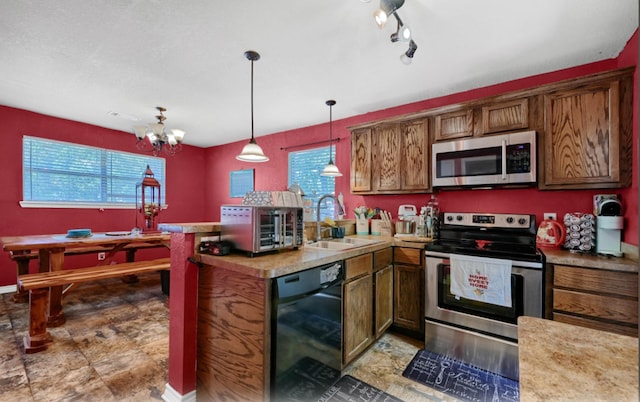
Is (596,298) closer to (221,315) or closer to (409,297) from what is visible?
(409,297)

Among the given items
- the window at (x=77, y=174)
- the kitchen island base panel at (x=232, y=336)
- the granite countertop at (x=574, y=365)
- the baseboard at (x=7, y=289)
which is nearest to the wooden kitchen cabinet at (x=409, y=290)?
the kitchen island base panel at (x=232, y=336)

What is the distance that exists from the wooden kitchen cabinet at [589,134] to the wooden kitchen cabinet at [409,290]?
123 cm

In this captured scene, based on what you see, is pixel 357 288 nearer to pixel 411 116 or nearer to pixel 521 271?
pixel 521 271

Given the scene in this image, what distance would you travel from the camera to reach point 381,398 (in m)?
1.75

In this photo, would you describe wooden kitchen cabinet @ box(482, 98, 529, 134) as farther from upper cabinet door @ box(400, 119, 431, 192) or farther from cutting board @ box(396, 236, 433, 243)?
cutting board @ box(396, 236, 433, 243)

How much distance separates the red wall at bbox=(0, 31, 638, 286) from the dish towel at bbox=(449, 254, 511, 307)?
0.83 m

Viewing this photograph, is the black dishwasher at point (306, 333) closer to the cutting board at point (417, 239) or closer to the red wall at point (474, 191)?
the cutting board at point (417, 239)

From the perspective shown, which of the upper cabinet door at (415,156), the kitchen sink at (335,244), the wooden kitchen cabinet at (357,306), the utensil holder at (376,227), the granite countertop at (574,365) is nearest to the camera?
the granite countertop at (574,365)

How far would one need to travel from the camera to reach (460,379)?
1962 millimetres

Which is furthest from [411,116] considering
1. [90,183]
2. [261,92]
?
[90,183]

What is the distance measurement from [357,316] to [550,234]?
5.81 feet

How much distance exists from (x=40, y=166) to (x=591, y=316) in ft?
20.3

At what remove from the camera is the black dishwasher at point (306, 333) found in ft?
4.59

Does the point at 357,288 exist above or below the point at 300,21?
below
